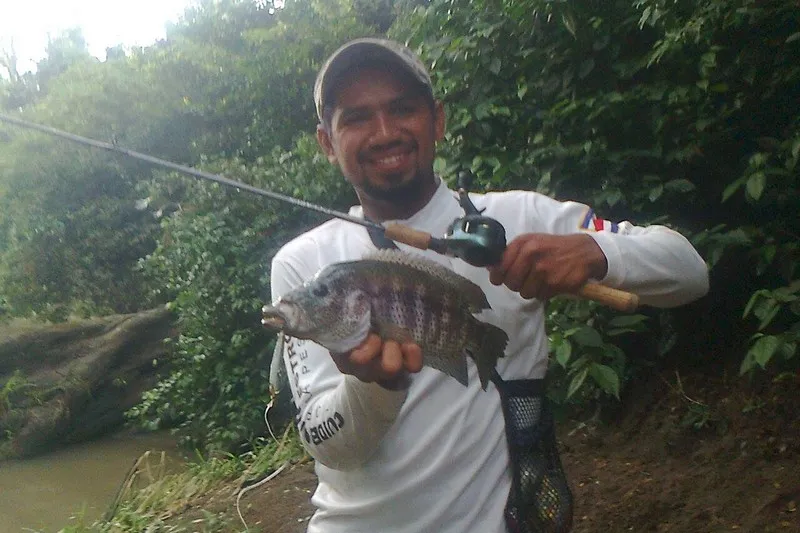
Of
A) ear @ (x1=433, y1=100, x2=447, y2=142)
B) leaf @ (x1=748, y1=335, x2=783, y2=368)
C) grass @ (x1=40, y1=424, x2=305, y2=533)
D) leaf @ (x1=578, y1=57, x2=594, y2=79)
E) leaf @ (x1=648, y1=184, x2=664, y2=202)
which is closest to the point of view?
ear @ (x1=433, y1=100, x2=447, y2=142)

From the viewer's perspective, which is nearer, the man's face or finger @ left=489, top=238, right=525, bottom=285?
finger @ left=489, top=238, right=525, bottom=285

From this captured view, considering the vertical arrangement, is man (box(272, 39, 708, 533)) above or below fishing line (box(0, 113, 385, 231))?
below

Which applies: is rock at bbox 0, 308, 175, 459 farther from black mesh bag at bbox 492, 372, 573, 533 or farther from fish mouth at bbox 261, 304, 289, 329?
fish mouth at bbox 261, 304, 289, 329

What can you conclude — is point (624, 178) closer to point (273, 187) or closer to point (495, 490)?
point (495, 490)

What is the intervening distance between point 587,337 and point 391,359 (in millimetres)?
1678

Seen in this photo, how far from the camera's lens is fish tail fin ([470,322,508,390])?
1.55m

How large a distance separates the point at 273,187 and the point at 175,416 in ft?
10.4

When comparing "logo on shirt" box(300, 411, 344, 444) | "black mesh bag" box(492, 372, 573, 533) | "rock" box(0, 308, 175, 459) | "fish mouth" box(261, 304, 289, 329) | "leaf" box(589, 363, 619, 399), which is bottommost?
"rock" box(0, 308, 175, 459)

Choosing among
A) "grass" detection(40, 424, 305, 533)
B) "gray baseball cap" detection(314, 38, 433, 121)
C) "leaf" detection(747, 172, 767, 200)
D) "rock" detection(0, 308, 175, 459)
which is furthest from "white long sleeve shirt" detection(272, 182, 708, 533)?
"rock" detection(0, 308, 175, 459)

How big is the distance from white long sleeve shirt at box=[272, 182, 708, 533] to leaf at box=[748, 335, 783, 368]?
104 centimetres

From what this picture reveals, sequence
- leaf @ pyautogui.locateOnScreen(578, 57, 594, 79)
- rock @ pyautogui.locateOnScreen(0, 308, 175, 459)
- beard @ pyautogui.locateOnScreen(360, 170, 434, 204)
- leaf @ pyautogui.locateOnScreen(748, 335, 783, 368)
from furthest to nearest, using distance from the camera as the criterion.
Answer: rock @ pyautogui.locateOnScreen(0, 308, 175, 459)
leaf @ pyautogui.locateOnScreen(578, 57, 594, 79)
leaf @ pyautogui.locateOnScreen(748, 335, 783, 368)
beard @ pyautogui.locateOnScreen(360, 170, 434, 204)

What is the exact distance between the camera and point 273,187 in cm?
720

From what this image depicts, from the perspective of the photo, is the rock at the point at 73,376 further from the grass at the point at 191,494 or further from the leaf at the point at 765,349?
the leaf at the point at 765,349

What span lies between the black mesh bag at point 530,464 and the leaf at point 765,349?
1.29 metres
